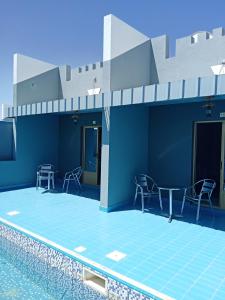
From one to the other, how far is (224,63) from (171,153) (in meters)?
2.91

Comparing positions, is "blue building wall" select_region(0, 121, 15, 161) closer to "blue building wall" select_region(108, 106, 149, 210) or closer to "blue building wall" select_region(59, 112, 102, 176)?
"blue building wall" select_region(59, 112, 102, 176)

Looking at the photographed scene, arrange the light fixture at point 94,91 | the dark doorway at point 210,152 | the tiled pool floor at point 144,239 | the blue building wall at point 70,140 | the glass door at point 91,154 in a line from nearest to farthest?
the tiled pool floor at point 144,239 < the light fixture at point 94,91 < the dark doorway at point 210,152 < the glass door at point 91,154 < the blue building wall at point 70,140

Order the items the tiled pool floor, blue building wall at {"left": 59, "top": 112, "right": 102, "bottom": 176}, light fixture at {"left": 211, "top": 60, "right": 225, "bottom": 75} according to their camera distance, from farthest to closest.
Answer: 1. blue building wall at {"left": 59, "top": 112, "right": 102, "bottom": 176}
2. light fixture at {"left": 211, "top": 60, "right": 225, "bottom": 75}
3. the tiled pool floor

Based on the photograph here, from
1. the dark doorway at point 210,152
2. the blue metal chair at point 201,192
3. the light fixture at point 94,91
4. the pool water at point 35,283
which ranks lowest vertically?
the pool water at point 35,283

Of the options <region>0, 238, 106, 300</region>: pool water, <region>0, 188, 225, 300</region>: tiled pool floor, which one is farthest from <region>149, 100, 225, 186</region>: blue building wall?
<region>0, 238, 106, 300</region>: pool water

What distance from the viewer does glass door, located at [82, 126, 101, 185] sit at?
405 inches

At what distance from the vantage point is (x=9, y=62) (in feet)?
33.9

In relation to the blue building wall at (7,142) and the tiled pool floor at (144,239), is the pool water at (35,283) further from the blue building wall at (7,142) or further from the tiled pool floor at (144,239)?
the blue building wall at (7,142)

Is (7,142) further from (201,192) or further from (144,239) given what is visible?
(201,192)

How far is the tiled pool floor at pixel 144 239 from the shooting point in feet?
11.0

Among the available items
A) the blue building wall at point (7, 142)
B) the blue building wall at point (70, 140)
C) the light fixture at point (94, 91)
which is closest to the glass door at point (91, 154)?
the blue building wall at point (70, 140)

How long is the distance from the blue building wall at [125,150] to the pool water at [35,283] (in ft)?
8.79

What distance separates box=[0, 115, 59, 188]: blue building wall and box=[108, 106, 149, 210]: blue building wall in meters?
4.84

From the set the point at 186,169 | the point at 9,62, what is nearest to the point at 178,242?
the point at 186,169
